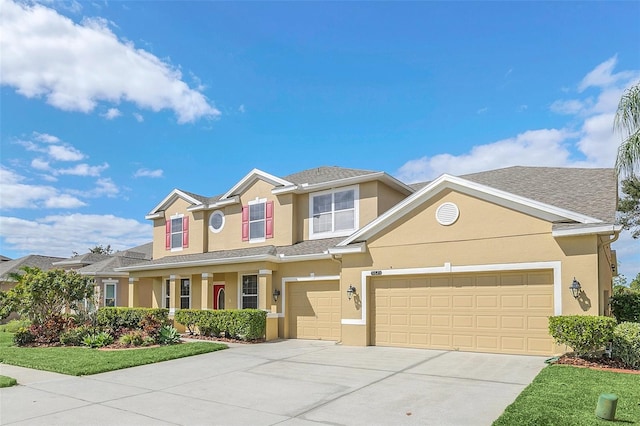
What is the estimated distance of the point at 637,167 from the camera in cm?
975

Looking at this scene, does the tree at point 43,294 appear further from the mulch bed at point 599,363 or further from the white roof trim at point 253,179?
the mulch bed at point 599,363

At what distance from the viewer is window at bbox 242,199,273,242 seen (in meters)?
18.9

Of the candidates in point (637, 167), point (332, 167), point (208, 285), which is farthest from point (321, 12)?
point (208, 285)

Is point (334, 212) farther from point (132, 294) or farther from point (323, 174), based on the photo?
point (132, 294)

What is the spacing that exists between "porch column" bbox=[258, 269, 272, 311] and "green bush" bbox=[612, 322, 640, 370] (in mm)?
11001

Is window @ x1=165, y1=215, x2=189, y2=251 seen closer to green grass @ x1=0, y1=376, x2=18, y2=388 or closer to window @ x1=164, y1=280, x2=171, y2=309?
window @ x1=164, y1=280, x2=171, y2=309

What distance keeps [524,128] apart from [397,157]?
582 cm

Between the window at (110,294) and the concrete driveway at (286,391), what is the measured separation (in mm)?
16336

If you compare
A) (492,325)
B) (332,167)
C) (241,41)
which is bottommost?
(492,325)

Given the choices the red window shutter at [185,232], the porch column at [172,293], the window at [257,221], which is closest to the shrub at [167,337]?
the porch column at [172,293]

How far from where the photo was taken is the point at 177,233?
22.6 m

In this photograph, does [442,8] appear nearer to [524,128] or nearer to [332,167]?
[524,128]

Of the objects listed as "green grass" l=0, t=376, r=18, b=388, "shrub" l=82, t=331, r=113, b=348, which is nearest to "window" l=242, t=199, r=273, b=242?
"shrub" l=82, t=331, r=113, b=348

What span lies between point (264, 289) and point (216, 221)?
5654mm
